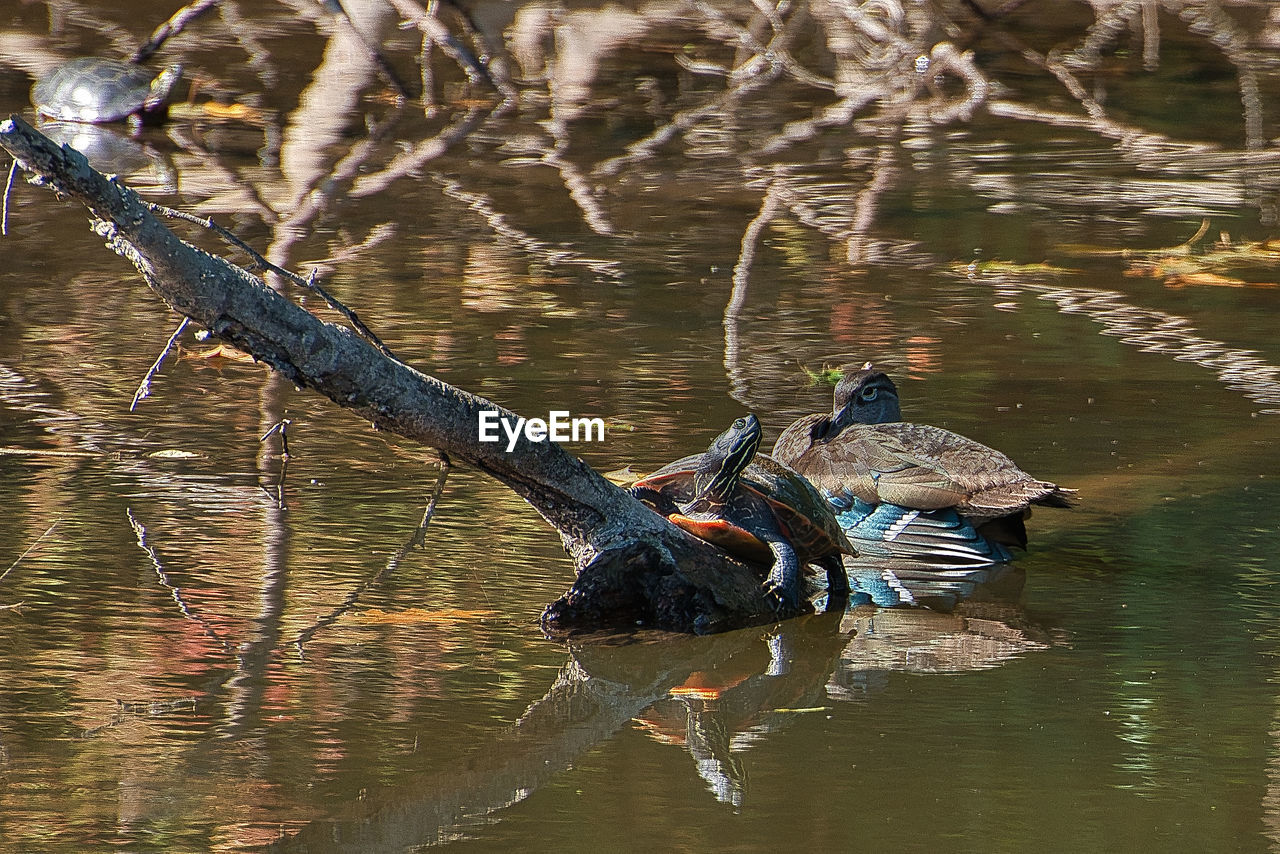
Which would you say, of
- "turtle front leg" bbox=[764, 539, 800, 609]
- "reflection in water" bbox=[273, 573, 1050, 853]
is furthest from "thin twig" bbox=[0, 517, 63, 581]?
"turtle front leg" bbox=[764, 539, 800, 609]

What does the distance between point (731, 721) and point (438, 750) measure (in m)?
0.74

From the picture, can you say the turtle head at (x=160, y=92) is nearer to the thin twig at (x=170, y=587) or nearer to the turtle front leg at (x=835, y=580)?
the thin twig at (x=170, y=587)

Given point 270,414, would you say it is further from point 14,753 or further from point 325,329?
point 14,753

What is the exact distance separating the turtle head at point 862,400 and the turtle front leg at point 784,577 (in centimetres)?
123

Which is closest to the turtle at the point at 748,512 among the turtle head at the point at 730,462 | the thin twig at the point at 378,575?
the turtle head at the point at 730,462

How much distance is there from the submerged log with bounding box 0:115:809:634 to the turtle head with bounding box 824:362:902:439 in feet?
4.09

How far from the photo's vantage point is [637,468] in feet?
21.0

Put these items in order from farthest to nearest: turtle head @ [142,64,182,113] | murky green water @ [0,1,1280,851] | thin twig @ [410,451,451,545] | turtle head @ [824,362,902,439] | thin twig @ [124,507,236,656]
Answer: turtle head @ [142,64,182,113], turtle head @ [824,362,902,439], thin twig @ [410,451,451,545], thin twig @ [124,507,236,656], murky green water @ [0,1,1280,851]

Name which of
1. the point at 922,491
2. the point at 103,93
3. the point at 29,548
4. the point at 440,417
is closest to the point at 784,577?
the point at 922,491

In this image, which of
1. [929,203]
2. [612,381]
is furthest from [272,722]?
[929,203]

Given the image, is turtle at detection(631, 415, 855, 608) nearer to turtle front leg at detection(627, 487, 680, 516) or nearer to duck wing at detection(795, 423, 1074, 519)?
turtle front leg at detection(627, 487, 680, 516)

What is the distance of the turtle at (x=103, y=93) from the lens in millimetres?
14219

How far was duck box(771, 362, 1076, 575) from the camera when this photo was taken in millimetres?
5820

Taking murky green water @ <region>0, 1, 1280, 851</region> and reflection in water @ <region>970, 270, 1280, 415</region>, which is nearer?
murky green water @ <region>0, 1, 1280, 851</region>
